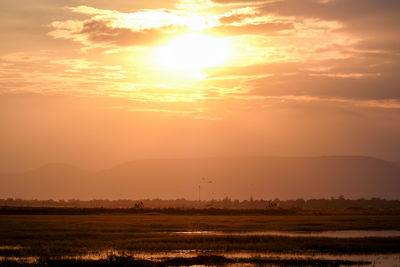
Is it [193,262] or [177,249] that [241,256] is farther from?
[177,249]

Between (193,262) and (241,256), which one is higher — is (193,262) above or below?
below

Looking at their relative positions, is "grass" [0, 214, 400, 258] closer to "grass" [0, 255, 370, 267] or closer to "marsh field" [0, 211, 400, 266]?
"marsh field" [0, 211, 400, 266]

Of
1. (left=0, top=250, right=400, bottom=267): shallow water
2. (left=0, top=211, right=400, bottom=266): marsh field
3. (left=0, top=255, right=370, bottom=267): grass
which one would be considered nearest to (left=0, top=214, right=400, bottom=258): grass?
(left=0, top=211, right=400, bottom=266): marsh field

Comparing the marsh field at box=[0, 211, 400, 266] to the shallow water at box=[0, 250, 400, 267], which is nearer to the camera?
the marsh field at box=[0, 211, 400, 266]

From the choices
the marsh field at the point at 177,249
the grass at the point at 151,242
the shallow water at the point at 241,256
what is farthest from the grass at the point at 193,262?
the grass at the point at 151,242

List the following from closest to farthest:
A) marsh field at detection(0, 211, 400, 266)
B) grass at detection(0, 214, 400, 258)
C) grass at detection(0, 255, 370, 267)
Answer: grass at detection(0, 255, 370, 267) < marsh field at detection(0, 211, 400, 266) < grass at detection(0, 214, 400, 258)

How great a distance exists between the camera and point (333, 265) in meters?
37.1

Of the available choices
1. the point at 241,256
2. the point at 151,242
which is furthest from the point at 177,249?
the point at 241,256

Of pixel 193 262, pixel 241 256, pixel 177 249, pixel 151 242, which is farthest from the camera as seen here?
pixel 151 242

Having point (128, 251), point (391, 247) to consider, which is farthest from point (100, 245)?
point (391, 247)

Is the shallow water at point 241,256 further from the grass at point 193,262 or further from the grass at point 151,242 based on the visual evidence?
the grass at point 151,242

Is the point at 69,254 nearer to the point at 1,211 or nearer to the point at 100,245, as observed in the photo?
the point at 100,245

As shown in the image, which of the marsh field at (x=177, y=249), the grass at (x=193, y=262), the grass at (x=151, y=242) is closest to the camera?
the grass at (x=193, y=262)

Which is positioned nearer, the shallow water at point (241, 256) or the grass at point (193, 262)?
the grass at point (193, 262)
